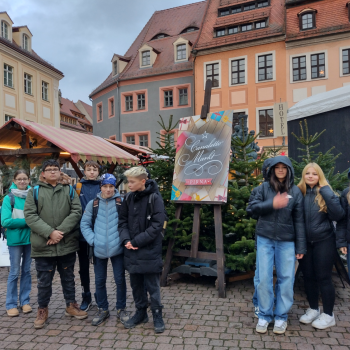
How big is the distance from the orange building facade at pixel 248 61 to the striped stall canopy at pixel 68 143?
41.8ft

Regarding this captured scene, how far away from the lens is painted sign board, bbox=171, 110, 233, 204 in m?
4.80

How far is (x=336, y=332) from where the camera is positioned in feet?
11.4

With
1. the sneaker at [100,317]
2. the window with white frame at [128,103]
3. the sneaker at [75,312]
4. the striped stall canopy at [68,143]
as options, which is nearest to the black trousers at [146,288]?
the sneaker at [100,317]

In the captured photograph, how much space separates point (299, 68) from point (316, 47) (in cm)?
131

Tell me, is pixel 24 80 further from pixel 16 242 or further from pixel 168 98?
pixel 16 242

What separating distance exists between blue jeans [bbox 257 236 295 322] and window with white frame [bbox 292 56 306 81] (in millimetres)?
17774

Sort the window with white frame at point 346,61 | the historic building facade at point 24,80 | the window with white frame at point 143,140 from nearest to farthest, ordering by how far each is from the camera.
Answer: the window with white frame at point 346,61, the historic building facade at point 24,80, the window with white frame at point 143,140

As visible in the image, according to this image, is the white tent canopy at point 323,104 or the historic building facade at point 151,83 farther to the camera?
the historic building facade at point 151,83

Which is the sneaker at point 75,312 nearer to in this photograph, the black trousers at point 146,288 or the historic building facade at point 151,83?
the black trousers at point 146,288

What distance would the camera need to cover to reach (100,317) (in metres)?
3.82

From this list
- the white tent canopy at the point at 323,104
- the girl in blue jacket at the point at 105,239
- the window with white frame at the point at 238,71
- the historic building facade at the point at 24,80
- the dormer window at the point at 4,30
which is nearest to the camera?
the girl in blue jacket at the point at 105,239

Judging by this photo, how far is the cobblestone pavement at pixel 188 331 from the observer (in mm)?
3281

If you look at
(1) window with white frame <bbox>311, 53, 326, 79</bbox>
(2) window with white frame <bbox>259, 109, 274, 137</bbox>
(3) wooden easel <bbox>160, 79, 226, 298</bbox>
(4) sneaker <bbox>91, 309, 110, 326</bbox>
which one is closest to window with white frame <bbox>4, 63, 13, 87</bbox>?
(2) window with white frame <bbox>259, 109, 274, 137</bbox>

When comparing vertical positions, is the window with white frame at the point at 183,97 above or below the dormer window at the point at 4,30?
below
